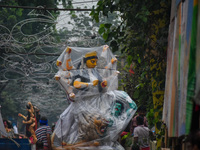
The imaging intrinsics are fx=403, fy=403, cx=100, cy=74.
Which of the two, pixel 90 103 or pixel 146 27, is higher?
pixel 146 27

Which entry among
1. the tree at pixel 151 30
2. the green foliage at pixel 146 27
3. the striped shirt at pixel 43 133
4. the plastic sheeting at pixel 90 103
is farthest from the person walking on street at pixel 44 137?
the tree at pixel 151 30

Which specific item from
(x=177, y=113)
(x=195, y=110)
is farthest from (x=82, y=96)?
(x=195, y=110)

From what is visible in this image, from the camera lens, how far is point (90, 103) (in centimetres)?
919

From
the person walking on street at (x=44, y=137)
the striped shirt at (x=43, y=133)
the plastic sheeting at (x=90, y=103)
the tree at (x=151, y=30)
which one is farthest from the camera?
the striped shirt at (x=43, y=133)

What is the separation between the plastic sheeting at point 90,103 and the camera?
29.2 ft

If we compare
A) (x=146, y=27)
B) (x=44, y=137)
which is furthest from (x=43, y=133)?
(x=146, y=27)

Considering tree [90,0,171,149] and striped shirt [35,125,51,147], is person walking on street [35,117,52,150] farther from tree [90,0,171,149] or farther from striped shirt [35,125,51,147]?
tree [90,0,171,149]

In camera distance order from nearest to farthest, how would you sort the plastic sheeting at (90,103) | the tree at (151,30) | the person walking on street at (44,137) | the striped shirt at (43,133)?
1. the tree at (151,30)
2. the plastic sheeting at (90,103)
3. the person walking on street at (44,137)
4. the striped shirt at (43,133)

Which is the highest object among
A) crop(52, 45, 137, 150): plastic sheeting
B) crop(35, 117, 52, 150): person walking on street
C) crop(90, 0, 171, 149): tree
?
crop(90, 0, 171, 149): tree

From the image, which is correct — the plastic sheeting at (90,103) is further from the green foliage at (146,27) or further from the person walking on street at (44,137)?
the green foliage at (146,27)

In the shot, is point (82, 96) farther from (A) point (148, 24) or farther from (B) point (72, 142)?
(A) point (148, 24)

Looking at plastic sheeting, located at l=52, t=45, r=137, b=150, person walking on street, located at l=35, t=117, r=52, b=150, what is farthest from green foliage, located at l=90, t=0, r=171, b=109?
person walking on street, located at l=35, t=117, r=52, b=150

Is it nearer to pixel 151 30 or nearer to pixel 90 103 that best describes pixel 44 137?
pixel 90 103

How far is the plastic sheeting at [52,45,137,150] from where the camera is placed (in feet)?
29.2
